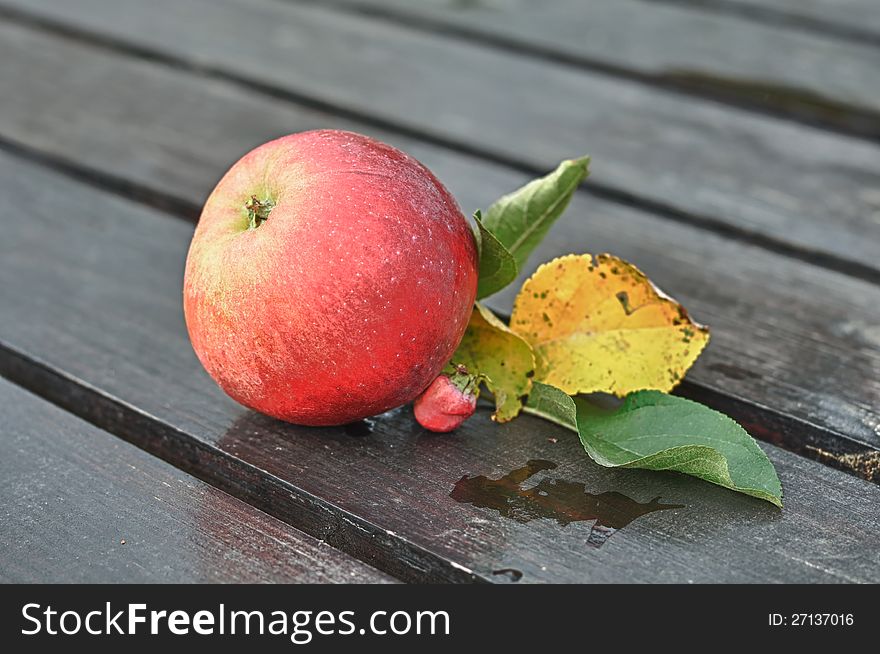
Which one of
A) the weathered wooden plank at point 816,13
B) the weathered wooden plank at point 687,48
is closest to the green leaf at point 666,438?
the weathered wooden plank at point 687,48

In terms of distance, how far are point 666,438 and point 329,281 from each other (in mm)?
248

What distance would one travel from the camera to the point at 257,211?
0.68m

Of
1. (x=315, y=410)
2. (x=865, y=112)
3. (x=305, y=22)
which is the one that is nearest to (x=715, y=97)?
(x=865, y=112)

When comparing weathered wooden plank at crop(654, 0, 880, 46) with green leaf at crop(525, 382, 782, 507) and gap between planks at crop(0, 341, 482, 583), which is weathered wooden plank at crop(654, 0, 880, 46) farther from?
gap between planks at crop(0, 341, 482, 583)

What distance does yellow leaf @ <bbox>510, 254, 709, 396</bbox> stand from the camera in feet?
2.48

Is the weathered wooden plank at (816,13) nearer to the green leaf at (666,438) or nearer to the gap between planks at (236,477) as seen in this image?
the green leaf at (666,438)

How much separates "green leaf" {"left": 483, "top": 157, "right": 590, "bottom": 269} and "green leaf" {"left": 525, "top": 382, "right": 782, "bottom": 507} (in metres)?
0.13

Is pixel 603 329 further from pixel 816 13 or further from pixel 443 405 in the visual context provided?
pixel 816 13

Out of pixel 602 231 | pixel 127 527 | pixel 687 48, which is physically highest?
pixel 687 48

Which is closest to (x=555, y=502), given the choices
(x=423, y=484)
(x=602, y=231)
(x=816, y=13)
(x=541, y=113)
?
(x=423, y=484)

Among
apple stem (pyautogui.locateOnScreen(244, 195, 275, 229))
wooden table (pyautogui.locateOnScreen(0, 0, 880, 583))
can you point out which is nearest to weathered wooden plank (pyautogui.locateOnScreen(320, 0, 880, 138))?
wooden table (pyautogui.locateOnScreen(0, 0, 880, 583))

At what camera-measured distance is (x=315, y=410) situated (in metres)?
0.70

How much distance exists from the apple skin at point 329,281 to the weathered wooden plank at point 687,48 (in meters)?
0.85

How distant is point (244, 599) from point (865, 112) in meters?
1.10
